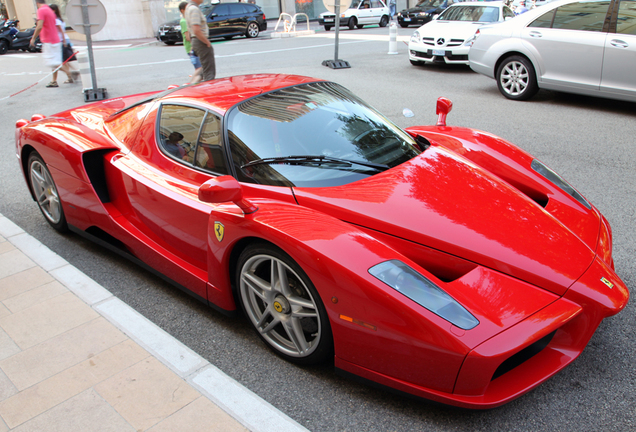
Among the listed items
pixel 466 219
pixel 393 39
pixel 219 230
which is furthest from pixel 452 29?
pixel 219 230

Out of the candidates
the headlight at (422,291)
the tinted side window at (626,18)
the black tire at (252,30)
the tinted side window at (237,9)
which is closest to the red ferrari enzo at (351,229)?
the headlight at (422,291)

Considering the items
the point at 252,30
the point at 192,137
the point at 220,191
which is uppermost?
the point at 252,30

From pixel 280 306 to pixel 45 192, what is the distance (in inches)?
104

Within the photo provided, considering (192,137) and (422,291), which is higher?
(192,137)

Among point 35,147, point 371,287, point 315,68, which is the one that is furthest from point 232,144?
point 315,68

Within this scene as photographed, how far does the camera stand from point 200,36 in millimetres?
7828

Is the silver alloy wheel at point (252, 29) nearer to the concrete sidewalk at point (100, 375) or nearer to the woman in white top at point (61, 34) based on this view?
the woman in white top at point (61, 34)

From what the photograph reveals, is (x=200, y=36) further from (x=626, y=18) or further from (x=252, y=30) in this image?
(x=252, y=30)

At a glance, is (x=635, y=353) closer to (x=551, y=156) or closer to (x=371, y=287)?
(x=371, y=287)

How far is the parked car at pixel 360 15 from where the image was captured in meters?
24.6

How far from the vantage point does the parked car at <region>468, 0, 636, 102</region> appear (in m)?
6.80

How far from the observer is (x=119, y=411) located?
7.20 feet

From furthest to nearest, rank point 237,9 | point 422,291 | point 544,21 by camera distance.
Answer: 1. point 237,9
2. point 544,21
3. point 422,291

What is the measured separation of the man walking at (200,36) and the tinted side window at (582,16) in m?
5.34
